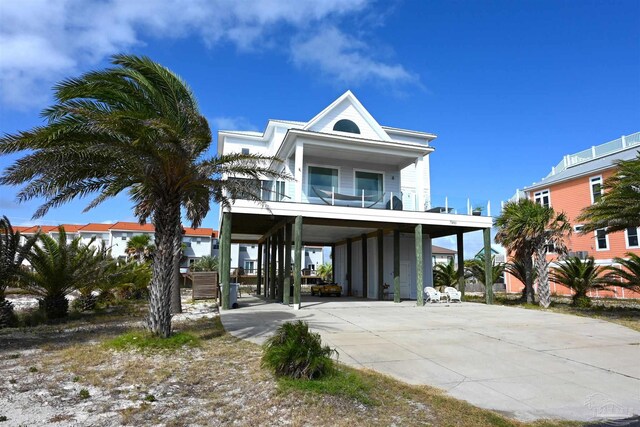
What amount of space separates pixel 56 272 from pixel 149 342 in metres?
6.81

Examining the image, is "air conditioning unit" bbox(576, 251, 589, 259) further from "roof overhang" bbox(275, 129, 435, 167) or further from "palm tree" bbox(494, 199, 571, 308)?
"roof overhang" bbox(275, 129, 435, 167)

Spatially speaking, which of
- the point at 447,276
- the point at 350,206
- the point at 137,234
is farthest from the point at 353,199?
the point at 137,234

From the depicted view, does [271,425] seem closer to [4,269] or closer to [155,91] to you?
[155,91]

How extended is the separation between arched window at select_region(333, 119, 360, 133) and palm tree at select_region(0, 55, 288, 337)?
1242 centimetres

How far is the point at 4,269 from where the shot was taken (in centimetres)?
1117

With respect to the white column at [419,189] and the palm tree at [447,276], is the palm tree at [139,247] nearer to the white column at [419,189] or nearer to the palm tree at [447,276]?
the palm tree at [447,276]

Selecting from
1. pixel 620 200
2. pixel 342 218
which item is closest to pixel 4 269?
pixel 342 218

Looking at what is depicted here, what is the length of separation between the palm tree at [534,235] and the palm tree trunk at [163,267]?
54.4ft

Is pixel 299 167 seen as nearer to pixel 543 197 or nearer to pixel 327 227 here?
pixel 327 227

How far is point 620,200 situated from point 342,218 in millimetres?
10330

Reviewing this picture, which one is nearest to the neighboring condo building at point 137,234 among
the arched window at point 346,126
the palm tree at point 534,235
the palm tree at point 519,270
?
the arched window at point 346,126

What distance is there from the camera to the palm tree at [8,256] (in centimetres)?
1113

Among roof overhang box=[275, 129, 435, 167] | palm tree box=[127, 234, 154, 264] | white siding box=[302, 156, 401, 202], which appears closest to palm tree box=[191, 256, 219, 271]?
palm tree box=[127, 234, 154, 264]

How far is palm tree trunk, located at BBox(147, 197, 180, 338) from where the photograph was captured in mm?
9031
